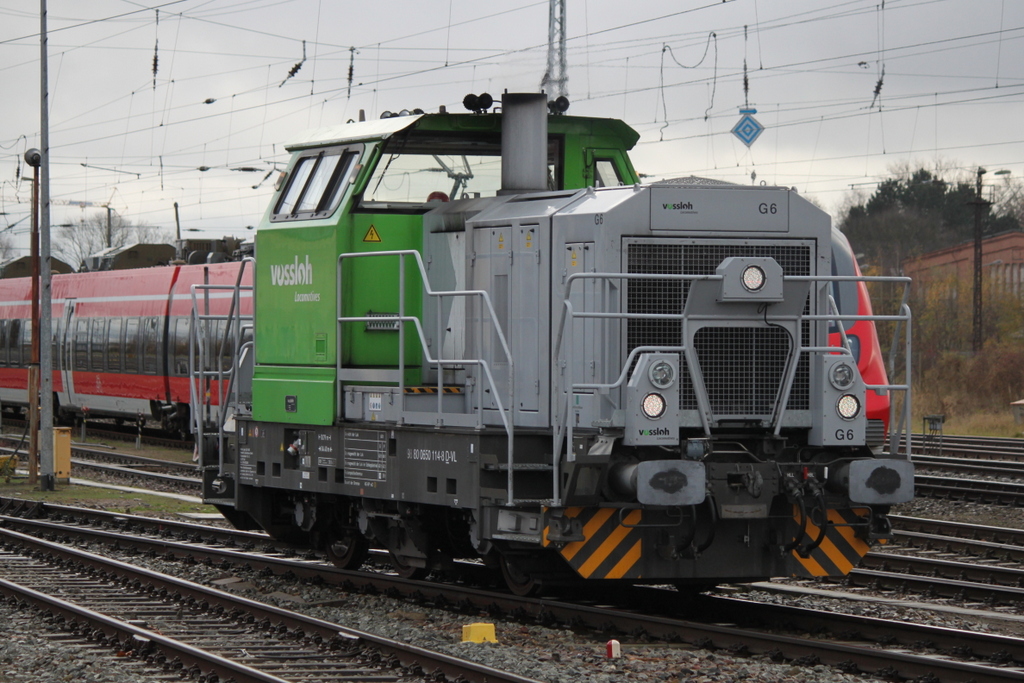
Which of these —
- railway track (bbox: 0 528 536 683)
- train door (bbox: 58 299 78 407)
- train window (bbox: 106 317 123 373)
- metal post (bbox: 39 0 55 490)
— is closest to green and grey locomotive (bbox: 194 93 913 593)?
railway track (bbox: 0 528 536 683)

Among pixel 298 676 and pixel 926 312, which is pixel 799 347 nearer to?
pixel 298 676

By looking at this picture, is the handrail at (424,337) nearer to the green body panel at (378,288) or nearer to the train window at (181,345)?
the green body panel at (378,288)

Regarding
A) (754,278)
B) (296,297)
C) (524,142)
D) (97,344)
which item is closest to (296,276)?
(296,297)

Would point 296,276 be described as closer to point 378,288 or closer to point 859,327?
point 378,288

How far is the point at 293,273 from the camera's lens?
1055 centimetres

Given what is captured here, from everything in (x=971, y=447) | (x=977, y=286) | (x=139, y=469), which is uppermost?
(x=977, y=286)

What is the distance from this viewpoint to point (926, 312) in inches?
1896

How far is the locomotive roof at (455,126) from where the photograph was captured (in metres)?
9.83

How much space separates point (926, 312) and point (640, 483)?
4287 centimetres

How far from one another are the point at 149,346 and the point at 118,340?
1.69 meters

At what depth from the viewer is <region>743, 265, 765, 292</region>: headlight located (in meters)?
8.38

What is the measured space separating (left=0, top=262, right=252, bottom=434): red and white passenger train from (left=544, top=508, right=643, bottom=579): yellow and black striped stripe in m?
14.2

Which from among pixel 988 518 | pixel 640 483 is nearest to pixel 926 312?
pixel 988 518

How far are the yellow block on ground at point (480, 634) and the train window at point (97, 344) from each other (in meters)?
22.0
